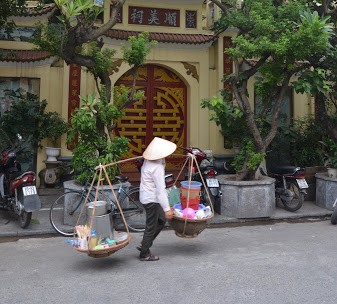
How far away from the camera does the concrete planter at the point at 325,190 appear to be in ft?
25.7

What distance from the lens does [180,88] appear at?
9.95m

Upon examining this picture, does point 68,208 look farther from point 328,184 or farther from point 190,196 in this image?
point 328,184

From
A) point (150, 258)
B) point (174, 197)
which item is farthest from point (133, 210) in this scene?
point (150, 258)

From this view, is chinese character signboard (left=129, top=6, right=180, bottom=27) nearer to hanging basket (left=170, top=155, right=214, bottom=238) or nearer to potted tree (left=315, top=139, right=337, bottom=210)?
potted tree (left=315, top=139, right=337, bottom=210)

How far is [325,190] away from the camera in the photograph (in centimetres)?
796

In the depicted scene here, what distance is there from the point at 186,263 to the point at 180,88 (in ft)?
19.3

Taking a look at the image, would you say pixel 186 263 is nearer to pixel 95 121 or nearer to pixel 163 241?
pixel 163 241

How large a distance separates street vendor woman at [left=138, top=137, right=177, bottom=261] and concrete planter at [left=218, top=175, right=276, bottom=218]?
264 centimetres

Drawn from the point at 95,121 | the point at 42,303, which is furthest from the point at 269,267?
the point at 95,121

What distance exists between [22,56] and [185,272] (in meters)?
6.50

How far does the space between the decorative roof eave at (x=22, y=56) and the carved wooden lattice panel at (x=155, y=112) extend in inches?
70.8

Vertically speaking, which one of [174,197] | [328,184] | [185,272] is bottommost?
[185,272]

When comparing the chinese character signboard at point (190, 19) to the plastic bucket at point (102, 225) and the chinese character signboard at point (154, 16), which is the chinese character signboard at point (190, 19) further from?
the plastic bucket at point (102, 225)

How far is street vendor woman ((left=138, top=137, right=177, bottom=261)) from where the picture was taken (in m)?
4.75
